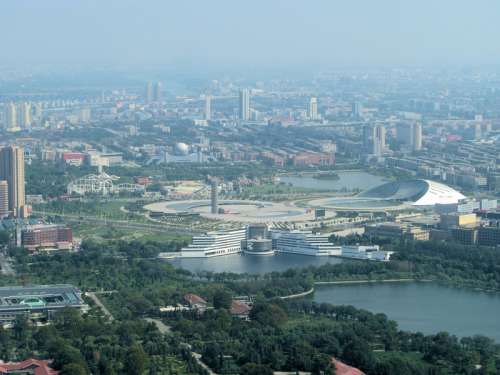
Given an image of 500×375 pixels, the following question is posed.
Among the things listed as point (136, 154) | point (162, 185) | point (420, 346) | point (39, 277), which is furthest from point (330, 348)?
point (136, 154)

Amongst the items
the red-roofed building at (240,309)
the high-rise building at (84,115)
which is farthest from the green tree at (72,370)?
the high-rise building at (84,115)

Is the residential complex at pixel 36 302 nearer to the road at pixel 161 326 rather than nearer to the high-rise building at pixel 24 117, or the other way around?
the road at pixel 161 326

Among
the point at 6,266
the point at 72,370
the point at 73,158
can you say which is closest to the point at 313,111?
the point at 73,158

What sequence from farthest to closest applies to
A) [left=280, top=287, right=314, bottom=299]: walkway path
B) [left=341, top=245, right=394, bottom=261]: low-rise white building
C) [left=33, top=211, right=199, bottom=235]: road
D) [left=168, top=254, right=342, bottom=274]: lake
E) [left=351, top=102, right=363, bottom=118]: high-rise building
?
1. [left=351, top=102, right=363, bottom=118]: high-rise building
2. [left=33, top=211, right=199, bottom=235]: road
3. [left=341, top=245, right=394, bottom=261]: low-rise white building
4. [left=168, top=254, right=342, bottom=274]: lake
5. [left=280, top=287, right=314, bottom=299]: walkway path

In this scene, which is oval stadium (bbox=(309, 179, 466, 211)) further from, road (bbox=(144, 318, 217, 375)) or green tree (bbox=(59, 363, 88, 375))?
green tree (bbox=(59, 363, 88, 375))

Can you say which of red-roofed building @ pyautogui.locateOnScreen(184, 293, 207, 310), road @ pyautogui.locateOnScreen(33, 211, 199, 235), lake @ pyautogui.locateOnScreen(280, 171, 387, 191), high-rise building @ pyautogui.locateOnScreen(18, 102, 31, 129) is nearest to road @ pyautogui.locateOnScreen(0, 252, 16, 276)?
road @ pyautogui.locateOnScreen(33, 211, 199, 235)

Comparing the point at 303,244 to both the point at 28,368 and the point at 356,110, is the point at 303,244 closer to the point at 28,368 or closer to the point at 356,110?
the point at 28,368
